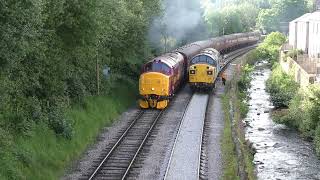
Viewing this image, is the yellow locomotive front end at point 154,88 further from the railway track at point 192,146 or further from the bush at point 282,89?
the bush at point 282,89

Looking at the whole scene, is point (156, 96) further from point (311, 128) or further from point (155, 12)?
point (155, 12)

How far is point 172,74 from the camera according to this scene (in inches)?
1328

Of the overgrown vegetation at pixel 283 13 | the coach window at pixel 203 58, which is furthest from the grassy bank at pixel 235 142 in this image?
the overgrown vegetation at pixel 283 13

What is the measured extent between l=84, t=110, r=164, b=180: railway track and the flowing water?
5993 millimetres

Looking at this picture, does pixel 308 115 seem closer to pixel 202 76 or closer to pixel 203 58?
pixel 202 76

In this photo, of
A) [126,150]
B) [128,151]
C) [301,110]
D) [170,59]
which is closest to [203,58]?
[170,59]

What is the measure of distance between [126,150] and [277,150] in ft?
32.7

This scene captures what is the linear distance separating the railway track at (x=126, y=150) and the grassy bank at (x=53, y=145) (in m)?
1.46

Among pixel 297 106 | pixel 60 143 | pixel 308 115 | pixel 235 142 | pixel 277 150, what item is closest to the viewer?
pixel 60 143

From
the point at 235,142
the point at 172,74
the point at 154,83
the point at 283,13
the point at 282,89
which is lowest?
the point at 235,142

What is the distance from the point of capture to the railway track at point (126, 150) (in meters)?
20.1

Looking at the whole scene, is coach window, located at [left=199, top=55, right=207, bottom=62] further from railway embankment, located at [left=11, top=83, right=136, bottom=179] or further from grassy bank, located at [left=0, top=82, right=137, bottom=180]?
grassy bank, located at [left=0, top=82, right=137, bottom=180]

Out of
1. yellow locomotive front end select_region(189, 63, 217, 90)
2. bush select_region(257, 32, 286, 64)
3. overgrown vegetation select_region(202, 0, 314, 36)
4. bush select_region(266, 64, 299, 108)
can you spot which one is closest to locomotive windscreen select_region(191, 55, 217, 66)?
yellow locomotive front end select_region(189, 63, 217, 90)

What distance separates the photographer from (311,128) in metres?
30.9
